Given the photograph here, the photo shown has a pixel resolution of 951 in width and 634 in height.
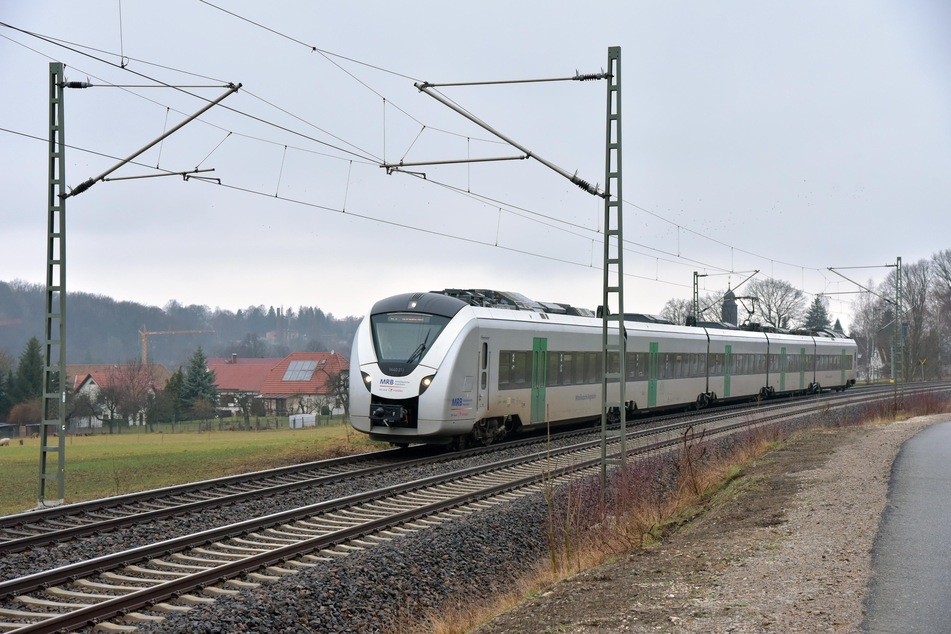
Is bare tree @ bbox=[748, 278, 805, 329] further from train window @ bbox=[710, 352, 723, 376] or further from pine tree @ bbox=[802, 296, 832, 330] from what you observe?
train window @ bbox=[710, 352, 723, 376]

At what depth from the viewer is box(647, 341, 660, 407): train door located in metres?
29.7

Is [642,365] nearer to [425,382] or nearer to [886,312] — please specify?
[425,382]

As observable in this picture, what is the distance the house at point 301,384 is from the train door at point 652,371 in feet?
186

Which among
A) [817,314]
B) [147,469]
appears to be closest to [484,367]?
[147,469]

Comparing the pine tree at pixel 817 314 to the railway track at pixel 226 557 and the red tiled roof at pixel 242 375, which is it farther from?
the railway track at pixel 226 557

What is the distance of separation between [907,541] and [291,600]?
21.0 ft

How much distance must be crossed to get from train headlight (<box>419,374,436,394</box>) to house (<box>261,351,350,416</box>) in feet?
216

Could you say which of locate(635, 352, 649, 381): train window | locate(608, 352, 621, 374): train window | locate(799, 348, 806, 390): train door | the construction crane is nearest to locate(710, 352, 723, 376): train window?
locate(635, 352, 649, 381): train window

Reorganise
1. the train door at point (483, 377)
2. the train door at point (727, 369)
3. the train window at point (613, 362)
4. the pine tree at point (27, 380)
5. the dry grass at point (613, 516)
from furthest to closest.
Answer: the pine tree at point (27, 380) < the train door at point (727, 369) < the train window at point (613, 362) < the train door at point (483, 377) < the dry grass at point (613, 516)

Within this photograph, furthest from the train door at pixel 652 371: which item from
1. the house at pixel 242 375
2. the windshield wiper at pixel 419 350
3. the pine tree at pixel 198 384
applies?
the house at pixel 242 375

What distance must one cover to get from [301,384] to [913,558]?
84.6 meters

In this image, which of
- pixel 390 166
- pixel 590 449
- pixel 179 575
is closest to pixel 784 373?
pixel 590 449

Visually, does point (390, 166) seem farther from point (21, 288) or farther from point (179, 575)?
point (21, 288)

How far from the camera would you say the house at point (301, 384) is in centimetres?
8688
